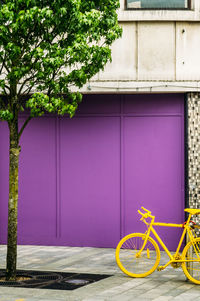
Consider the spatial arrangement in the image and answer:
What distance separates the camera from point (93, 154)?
13578mm

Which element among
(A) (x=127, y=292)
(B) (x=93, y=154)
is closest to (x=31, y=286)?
(A) (x=127, y=292)

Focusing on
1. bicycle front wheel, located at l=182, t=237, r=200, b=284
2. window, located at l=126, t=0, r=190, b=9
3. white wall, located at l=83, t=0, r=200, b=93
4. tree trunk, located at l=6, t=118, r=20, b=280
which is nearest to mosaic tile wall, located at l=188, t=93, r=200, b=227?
white wall, located at l=83, t=0, r=200, b=93

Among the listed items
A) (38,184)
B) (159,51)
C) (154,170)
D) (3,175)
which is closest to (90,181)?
(38,184)

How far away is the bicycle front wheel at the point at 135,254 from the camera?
32.4 ft

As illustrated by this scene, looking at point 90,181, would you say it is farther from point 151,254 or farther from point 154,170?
point 151,254

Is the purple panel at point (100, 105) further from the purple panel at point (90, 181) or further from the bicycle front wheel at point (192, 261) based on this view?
the bicycle front wheel at point (192, 261)

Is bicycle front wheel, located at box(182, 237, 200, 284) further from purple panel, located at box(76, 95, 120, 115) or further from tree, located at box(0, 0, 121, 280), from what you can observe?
purple panel, located at box(76, 95, 120, 115)

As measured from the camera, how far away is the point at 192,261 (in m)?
9.45

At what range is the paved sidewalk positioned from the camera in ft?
28.1

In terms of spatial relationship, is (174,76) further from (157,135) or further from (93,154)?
(93,154)

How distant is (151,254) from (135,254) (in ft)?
1.12

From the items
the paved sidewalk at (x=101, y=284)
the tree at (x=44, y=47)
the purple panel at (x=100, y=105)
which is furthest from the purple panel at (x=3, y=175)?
the tree at (x=44, y=47)

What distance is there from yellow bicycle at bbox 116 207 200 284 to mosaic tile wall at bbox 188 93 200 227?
2846mm

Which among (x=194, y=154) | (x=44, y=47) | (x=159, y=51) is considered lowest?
(x=194, y=154)
